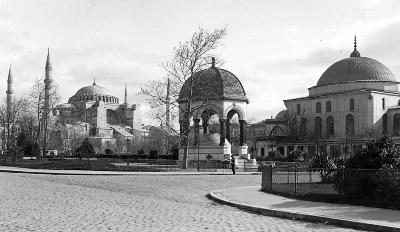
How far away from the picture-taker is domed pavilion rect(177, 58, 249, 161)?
137 ft

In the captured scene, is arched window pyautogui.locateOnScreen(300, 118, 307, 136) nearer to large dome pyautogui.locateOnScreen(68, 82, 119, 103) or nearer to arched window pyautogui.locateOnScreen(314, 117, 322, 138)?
arched window pyautogui.locateOnScreen(314, 117, 322, 138)

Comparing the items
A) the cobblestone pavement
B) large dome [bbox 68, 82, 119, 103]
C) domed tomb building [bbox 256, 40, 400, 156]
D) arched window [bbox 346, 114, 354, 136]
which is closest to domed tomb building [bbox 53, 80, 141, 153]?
large dome [bbox 68, 82, 119, 103]

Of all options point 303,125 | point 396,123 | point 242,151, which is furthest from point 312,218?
point 303,125

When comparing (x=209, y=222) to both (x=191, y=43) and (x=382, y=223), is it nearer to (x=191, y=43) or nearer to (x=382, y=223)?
(x=382, y=223)

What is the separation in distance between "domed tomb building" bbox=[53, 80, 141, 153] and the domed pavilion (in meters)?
91.3

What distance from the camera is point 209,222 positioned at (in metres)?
10.7

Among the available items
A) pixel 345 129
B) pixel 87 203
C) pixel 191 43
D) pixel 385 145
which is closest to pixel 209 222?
pixel 87 203

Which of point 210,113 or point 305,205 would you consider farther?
point 210,113

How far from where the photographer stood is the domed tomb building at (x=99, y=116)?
14400 cm

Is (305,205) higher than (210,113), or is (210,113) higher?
(210,113)

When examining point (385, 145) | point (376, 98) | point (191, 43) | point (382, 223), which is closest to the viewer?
point (382, 223)

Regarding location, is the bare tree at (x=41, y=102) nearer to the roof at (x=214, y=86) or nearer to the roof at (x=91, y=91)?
the roof at (x=214, y=86)

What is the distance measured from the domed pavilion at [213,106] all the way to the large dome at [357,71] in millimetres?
41928

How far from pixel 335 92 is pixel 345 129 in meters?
6.80
